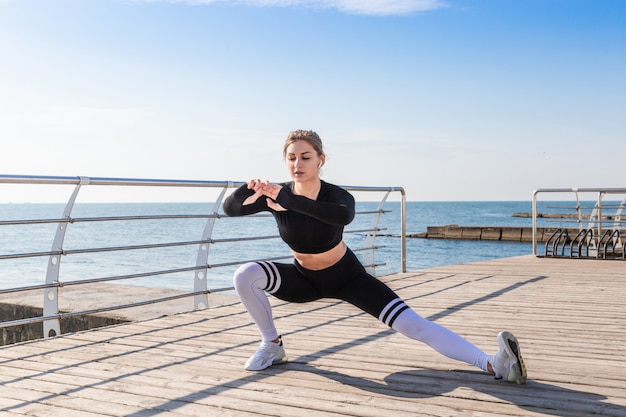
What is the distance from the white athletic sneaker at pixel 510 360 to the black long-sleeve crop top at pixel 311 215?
90 cm

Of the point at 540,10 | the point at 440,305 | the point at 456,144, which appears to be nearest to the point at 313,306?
the point at 440,305

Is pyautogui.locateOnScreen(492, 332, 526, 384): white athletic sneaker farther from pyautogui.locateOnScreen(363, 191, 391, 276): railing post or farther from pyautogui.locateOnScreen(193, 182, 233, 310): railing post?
pyautogui.locateOnScreen(363, 191, 391, 276): railing post

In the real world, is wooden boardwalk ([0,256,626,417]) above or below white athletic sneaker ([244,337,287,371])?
below

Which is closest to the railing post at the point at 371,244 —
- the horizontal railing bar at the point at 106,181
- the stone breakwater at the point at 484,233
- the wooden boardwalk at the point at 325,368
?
the wooden boardwalk at the point at 325,368

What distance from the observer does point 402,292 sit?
6418 millimetres

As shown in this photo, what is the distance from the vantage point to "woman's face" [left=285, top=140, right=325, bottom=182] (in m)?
3.33

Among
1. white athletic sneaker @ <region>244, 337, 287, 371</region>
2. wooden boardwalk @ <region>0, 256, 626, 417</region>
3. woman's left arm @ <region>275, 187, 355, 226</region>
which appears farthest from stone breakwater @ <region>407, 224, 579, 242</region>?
woman's left arm @ <region>275, 187, 355, 226</region>

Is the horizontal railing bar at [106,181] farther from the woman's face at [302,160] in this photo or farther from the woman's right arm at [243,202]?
the woman's face at [302,160]

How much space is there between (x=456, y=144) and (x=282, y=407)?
60.5 meters

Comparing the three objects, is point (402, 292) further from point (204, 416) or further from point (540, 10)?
point (540, 10)

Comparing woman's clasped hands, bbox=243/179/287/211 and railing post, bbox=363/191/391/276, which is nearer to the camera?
woman's clasped hands, bbox=243/179/287/211

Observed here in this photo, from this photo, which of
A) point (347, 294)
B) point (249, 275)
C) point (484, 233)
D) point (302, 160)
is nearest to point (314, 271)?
point (347, 294)

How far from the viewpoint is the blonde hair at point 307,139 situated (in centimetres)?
336

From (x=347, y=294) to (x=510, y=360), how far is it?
2.75ft
